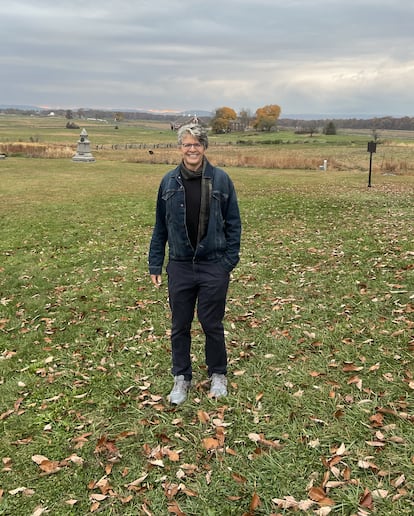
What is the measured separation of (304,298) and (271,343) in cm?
176

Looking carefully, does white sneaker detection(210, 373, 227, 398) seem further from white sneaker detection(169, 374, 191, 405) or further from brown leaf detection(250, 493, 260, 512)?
brown leaf detection(250, 493, 260, 512)

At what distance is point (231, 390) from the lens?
196 inches

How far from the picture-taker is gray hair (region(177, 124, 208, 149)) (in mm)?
3883

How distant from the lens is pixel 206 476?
12.2ft

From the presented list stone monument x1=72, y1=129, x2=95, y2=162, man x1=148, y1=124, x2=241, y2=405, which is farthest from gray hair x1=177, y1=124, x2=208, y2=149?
stone monument x1=72, y1=129, x2=95, y2=162

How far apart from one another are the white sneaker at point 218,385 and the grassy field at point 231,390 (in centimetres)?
11

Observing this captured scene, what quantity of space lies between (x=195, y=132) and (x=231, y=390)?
289cm

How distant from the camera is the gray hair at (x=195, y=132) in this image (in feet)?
12.7

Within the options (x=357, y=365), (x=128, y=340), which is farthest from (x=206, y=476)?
(x=128, y=340)

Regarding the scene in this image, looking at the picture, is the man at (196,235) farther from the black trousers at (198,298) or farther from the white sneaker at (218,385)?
the white sneaker at (218,385)

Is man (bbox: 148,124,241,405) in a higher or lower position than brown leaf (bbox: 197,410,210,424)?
higher

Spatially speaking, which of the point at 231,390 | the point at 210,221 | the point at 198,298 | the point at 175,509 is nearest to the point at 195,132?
the point at 210,221

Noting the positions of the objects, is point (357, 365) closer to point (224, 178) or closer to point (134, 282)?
point (224, 178)

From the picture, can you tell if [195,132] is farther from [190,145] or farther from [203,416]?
[203,416]
